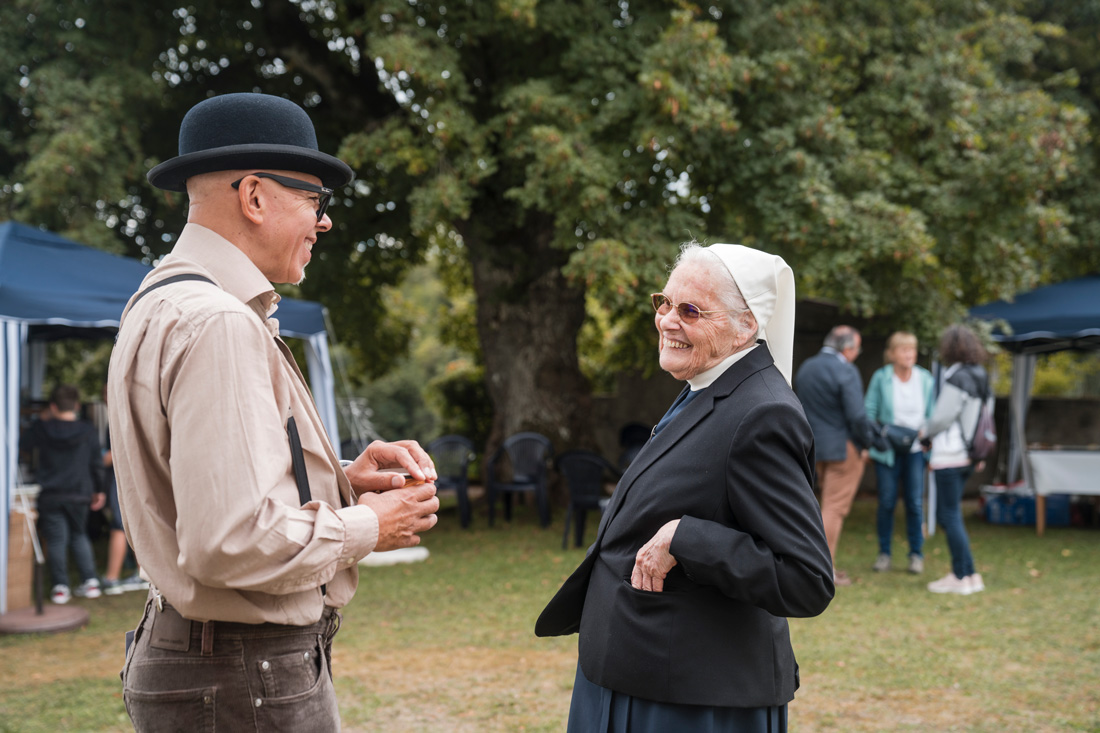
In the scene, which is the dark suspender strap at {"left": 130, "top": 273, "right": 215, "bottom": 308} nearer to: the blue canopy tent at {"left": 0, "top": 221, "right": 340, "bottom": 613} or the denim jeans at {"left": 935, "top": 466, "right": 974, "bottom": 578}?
the blue canopy tent at {"left": 0, "top": 221, "right": 340, "bottom": 613}

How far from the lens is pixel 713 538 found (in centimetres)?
208

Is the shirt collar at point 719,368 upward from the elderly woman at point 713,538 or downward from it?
upward

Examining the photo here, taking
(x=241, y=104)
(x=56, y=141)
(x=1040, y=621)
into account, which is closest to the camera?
(x=241, y=104)

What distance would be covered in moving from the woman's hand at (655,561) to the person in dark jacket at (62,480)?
694 cm

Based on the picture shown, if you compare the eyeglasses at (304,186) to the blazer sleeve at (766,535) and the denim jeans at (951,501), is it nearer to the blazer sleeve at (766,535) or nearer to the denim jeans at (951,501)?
the blazer sleeve at (766,535)

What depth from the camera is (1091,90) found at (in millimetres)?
13031

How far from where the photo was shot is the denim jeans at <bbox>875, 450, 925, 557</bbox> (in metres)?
7.97

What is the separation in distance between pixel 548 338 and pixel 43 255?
20.8 feet

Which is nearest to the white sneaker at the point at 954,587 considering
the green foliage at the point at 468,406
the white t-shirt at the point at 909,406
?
the white t-shirt at the point at 909,406

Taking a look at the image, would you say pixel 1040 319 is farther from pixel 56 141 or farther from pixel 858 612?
pixel 56 141

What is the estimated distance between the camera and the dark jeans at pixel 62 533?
7738 millimetres

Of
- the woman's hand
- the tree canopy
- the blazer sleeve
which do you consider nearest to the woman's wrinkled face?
the blazer sleeve

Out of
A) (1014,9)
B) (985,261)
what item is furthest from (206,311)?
(1014,9)

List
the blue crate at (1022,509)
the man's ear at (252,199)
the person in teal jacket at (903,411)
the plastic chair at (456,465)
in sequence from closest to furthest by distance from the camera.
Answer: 1. the man's ear at (252,199)
2. the person in teal jacket at (903,411)
3. the blue crate at (1022,509)
4. the plastic chair at (456,465)
